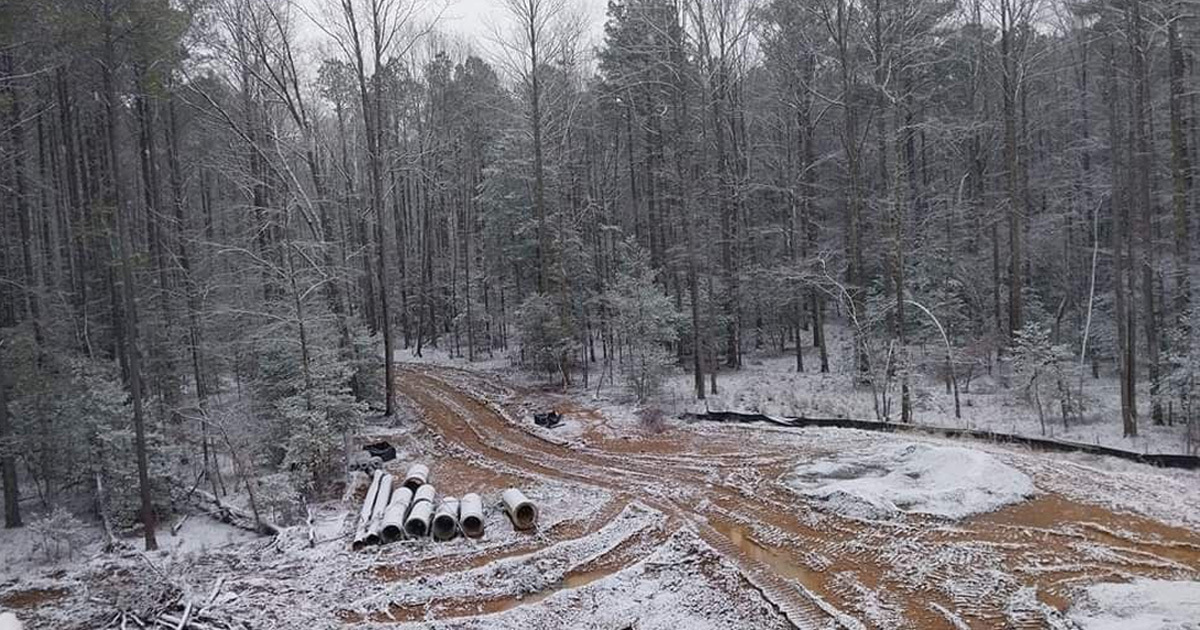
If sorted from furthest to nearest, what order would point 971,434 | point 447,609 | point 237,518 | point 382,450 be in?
point 382,450
point 971,434
point 237,518
point 447,609

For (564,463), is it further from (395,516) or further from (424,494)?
(395,516)

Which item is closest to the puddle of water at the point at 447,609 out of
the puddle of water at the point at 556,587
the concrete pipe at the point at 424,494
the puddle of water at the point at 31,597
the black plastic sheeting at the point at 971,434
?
the puddle of water at the point at 556,587

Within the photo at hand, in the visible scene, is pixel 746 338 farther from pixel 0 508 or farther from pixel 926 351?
pixel 0 508

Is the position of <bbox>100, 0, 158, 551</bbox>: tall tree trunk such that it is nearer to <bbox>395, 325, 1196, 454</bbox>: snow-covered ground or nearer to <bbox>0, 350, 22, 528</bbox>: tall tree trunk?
<bbox>0, 350, 22, 528</bbox>: tall tree trunk

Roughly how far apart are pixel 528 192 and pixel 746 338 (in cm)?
967

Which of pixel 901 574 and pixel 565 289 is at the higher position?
pixel 565 289

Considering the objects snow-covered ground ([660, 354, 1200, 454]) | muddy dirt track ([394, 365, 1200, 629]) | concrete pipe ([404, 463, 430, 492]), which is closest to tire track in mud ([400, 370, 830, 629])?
muddy dirt track ([394, 365, 1200, 629])

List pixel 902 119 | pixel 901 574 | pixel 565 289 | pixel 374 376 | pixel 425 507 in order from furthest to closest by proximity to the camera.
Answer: pixel 902 119, pixel 565 289, pixel 374 376, pixel 425 507, pixel 901 574

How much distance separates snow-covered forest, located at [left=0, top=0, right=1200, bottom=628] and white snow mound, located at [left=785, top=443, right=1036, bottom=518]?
0.37 ft

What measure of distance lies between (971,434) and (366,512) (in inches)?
441

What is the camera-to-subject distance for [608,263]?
2950cm

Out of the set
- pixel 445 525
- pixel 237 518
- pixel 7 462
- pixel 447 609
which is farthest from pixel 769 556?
pixel 7 462

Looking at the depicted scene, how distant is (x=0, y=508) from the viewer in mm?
13102

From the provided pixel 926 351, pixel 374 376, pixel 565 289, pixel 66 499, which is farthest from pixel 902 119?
pixel 66 499
